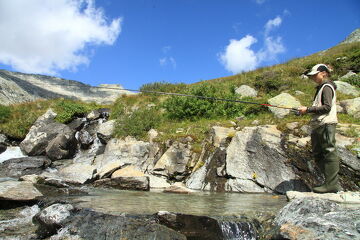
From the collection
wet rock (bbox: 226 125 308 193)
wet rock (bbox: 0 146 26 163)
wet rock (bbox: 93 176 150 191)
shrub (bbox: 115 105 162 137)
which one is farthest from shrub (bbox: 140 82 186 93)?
wet rock (bbox: 93 176 150 191)

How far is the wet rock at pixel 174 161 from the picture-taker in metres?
10.7

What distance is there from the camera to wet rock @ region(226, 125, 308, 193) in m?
8.51

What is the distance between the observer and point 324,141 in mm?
5785

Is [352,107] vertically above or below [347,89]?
below

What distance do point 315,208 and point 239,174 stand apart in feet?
16.6

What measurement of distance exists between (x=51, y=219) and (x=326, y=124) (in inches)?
222

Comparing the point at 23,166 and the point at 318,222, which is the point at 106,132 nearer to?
the point at 23,166

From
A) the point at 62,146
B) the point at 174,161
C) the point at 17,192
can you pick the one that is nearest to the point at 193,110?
the point at 174,161

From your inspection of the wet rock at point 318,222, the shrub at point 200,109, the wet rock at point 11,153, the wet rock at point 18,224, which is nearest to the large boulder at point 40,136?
the wet rock at point 11,153

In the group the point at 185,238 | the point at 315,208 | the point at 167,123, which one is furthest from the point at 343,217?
the point at 167,123

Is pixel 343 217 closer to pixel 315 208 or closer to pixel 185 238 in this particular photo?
pixel 315 208

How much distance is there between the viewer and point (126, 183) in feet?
31.6

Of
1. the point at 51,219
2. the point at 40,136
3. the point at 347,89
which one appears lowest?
the point at 51,219

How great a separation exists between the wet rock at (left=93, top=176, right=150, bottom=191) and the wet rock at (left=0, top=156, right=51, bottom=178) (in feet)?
13.8
